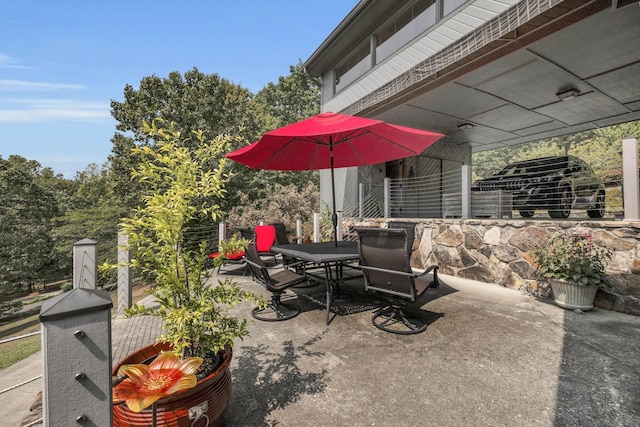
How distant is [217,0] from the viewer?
6.53 m

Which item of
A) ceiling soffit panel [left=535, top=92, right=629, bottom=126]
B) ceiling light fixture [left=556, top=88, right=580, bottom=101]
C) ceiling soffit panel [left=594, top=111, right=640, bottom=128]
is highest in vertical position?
ceiling soffit panel [left=594, top=111, right=640, bottom=128]

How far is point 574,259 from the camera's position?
148 inches

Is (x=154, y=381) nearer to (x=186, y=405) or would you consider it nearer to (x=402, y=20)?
(x=186, y=405)

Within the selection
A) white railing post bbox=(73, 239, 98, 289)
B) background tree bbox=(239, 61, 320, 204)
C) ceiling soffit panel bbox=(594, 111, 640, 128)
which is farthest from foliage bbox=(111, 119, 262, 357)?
background tree bbox=(239, 61, 320, 204)

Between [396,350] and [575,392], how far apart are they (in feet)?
4.04

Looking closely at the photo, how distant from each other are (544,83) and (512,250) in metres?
3.22

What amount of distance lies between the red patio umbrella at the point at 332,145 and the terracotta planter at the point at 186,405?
2432 millimetres

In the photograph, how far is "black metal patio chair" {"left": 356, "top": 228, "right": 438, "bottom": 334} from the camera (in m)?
2.90

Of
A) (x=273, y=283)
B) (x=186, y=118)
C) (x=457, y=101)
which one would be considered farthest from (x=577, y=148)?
(x=273, y=283)

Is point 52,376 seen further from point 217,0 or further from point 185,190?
point 217,0

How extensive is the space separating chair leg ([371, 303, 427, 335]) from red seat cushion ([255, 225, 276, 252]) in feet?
11.4

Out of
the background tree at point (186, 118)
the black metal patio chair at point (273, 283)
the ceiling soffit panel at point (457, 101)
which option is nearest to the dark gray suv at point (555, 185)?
the ceiling soffit panel at point (457, 101)

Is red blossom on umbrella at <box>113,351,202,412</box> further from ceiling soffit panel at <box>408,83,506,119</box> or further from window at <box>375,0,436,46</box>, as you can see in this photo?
window at <box>375,0,436,46</box>

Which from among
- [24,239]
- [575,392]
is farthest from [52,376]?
[24,239]
